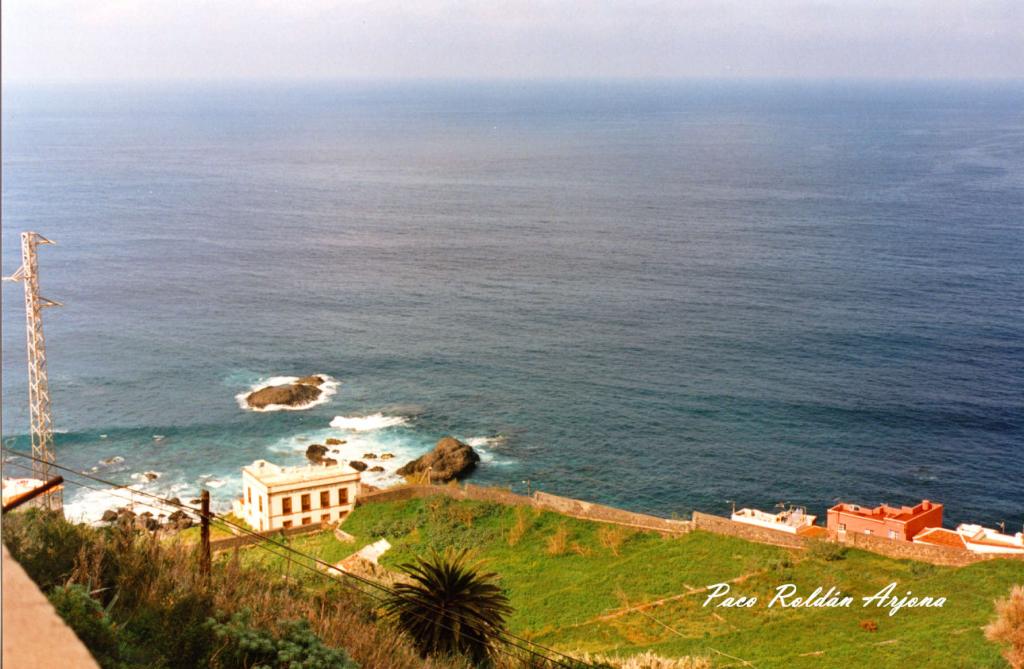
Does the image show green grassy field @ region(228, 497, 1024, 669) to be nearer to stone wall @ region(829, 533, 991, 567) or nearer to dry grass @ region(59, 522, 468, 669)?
stone wall @ region(829, 533, 991, 567)

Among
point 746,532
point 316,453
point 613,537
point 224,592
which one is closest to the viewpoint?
point 224,592

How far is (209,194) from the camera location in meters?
106

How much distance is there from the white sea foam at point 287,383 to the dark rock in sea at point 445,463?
29.3 feet

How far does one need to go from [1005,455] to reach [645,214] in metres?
57.8

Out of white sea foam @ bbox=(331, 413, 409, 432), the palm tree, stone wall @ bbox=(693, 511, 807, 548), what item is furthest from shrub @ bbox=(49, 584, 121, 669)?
white sea foam @ bbox=(331, 413, 409, 432)

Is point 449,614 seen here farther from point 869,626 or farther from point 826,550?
point 826,550

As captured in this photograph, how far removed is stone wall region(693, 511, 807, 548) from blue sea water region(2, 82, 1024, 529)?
314 inches

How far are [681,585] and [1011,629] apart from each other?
28.2ft

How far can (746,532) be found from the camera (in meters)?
28.8

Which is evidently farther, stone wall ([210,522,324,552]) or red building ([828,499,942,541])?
red building ([828,499,942,541])

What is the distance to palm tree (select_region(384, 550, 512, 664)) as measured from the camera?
15430 mm

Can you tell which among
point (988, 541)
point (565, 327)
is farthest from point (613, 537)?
point (565, 327)

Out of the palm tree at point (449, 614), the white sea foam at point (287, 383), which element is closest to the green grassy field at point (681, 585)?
the palm tree at point (449, 614)

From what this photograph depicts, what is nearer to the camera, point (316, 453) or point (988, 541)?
point (988, 541)
